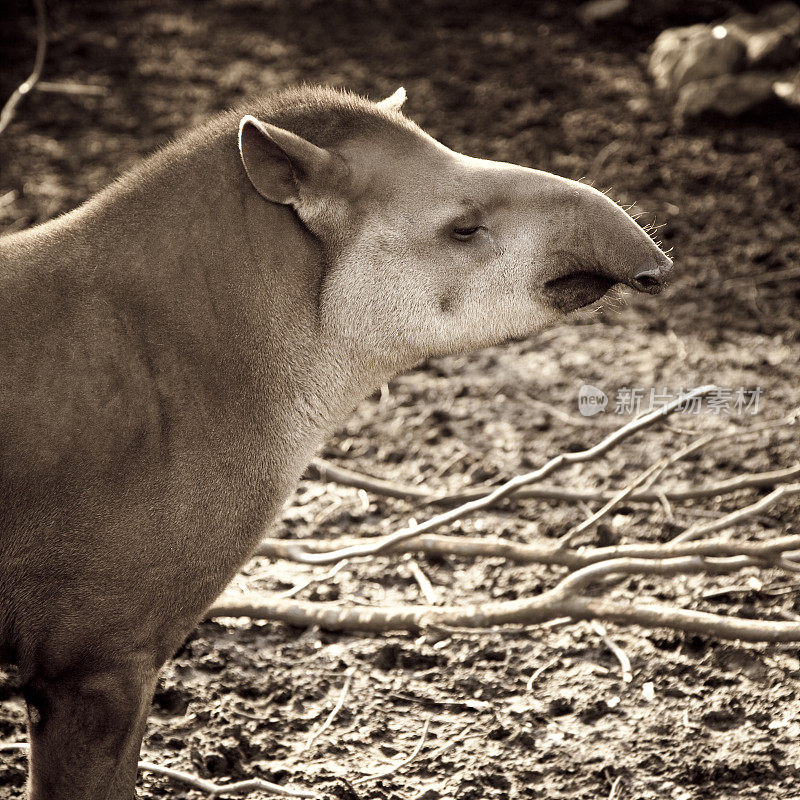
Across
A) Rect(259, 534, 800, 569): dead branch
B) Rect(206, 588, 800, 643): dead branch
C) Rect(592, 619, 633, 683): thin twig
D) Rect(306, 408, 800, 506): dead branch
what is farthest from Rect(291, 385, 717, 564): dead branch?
Rect(592, 619, 633, 683): thin twig

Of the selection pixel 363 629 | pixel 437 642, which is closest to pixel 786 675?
pixel 437 642

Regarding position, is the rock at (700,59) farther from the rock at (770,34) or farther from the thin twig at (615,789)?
the thin twig at (615,789)

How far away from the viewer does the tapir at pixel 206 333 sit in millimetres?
2584

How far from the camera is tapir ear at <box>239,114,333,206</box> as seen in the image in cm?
269

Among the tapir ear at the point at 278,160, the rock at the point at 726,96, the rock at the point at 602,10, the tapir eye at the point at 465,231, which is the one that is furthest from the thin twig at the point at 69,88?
the rock at the point at 602,10

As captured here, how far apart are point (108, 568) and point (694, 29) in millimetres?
8150

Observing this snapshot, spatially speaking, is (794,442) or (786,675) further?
(794,442)

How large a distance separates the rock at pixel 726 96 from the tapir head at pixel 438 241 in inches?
237

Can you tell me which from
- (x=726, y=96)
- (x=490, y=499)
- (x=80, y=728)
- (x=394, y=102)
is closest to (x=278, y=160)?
(x=394, y=102)

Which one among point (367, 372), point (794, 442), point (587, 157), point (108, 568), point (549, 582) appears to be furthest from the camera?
point (587, 157)

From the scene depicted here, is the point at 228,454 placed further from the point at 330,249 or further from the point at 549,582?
the point at 549,582

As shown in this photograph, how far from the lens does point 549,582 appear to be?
4305mm

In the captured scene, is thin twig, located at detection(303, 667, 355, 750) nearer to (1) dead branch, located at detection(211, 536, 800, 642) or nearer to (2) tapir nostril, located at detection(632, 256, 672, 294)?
(1) dead branch, located at detection(211, 536, 800, 642)

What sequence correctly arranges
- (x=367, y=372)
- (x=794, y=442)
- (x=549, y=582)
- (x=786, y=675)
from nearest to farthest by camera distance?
(x=367, y=372)
(x=786, y=675)
(x=549, y=582)
(x=794, y=442)
